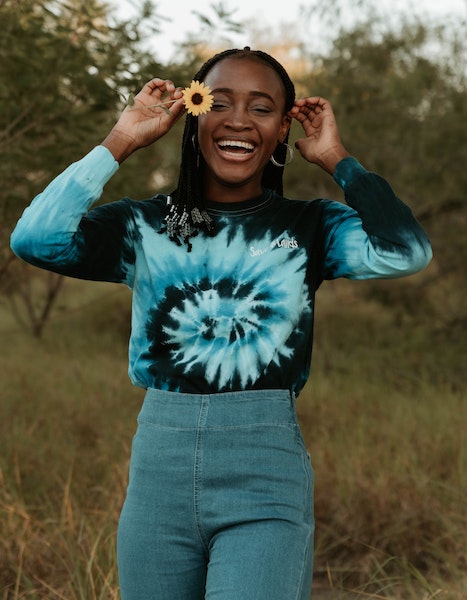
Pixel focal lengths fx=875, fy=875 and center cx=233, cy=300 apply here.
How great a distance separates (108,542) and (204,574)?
5.64 feet

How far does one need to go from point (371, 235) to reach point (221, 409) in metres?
0.53

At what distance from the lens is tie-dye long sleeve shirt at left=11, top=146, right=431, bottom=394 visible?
194cm

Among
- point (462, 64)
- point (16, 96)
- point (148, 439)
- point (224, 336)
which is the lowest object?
point (148, 439)

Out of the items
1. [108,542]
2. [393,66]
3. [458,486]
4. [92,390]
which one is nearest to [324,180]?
[393,66]

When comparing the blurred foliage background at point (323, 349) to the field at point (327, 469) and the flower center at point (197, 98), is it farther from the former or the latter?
the flower center at point (197, 98)

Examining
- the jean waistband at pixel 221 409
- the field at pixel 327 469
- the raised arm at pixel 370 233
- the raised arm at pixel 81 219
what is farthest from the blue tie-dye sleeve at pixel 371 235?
the field at pixel 327 469

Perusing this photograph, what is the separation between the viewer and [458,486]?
4492 millimetres

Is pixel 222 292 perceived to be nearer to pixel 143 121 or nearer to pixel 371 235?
pixel 371 235

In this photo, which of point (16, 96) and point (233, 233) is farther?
point (16, 96)

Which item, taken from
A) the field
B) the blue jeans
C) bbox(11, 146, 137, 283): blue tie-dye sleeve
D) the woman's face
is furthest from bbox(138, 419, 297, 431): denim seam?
the field

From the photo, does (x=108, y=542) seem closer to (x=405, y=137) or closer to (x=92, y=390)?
(x=92, y=390)

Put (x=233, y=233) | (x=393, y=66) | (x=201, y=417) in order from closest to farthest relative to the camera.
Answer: (x=201, y=417) → (x=233, y=233) → (x=393, y=66)

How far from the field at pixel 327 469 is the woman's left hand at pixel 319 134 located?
4.92 feet

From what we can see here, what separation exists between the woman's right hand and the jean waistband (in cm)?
63
